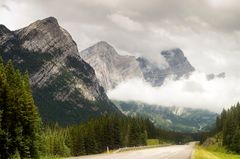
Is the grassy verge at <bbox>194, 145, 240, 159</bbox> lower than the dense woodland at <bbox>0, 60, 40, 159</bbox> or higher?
lower

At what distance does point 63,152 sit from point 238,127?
2886 inches

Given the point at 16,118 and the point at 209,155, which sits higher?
the point at 16,118

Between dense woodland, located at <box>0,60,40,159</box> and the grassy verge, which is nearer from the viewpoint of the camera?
dense woodland, located at <box>0,60,40,159</box>

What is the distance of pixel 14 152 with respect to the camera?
51.1 meters

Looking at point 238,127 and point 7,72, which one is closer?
point 7,72

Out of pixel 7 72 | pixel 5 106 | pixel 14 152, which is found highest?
pixel 7 72

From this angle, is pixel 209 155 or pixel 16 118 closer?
pixel 16 118

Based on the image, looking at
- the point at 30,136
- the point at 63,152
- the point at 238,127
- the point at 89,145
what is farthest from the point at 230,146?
the point at 30,136

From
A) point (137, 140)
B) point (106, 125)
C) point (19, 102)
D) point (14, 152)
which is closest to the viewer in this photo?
point (14, 152)

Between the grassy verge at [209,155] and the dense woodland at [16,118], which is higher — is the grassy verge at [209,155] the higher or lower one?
the lower one

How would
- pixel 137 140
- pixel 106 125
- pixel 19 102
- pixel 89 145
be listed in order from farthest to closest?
pixel 137 140, pixel 106 125, pixel 89 145, pixel 19 102

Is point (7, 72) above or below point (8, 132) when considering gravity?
above

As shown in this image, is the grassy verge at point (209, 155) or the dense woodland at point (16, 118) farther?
the grassy verge at point (209, 155)

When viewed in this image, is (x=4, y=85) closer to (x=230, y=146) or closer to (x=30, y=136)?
(x=30, y=136)
